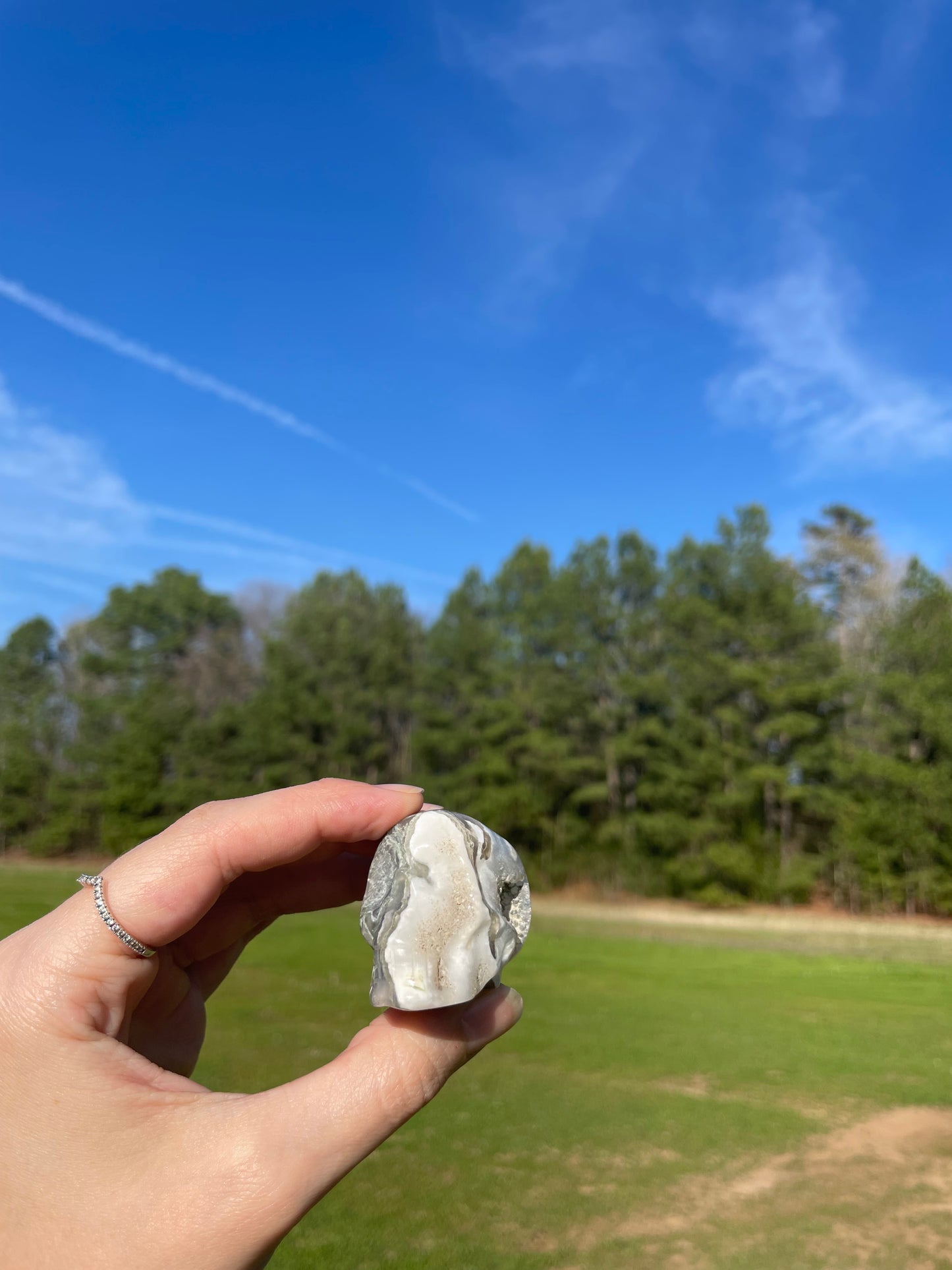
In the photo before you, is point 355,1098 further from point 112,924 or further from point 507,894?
point 507,894

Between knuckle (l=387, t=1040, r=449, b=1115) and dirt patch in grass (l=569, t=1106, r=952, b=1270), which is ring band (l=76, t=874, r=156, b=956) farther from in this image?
dirt patch in grass (l=569, t=1106, r=952, b=1270)

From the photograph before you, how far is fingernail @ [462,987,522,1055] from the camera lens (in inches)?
Result: 57.2

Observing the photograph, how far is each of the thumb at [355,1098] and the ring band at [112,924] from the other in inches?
10.9

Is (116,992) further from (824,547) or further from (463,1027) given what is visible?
(824,547)

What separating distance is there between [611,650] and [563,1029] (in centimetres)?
1558

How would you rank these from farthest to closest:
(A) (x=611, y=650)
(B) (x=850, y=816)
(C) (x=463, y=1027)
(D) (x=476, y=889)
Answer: (A) (x=611, y=650)
(B) (x=850, y=816)
(D) (x=476, y=889)
(C) (x=463, y=1027)


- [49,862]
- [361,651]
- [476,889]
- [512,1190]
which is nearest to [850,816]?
[361,651]

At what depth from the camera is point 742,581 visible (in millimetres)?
21500

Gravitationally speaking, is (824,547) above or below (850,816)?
above

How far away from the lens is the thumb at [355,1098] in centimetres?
120

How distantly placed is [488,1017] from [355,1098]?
0.98 feet

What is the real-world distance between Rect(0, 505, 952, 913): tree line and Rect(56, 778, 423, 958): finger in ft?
61.6

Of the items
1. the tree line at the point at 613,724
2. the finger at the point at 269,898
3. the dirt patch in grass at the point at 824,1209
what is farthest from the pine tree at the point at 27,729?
the finger at the point at 269,898

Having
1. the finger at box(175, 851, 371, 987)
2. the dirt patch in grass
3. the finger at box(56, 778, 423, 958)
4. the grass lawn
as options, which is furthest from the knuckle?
the dirt patch in grass
